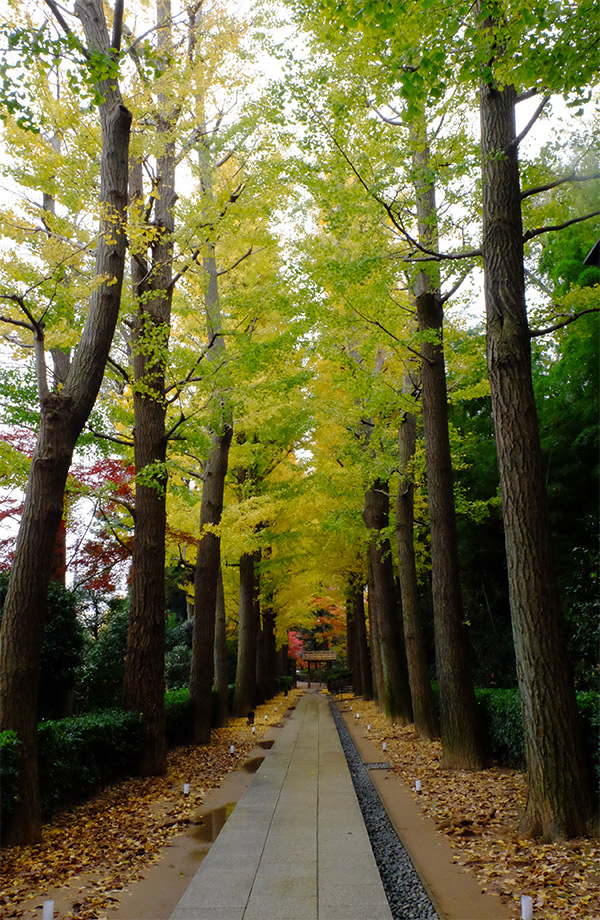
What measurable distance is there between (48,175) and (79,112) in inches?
30.3

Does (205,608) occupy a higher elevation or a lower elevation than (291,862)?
higher

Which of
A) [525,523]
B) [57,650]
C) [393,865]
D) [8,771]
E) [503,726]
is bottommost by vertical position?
[393,865]

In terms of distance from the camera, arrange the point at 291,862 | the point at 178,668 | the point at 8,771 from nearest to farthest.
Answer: the point at 291,862 → the point at 8,771 → the point at 178,668

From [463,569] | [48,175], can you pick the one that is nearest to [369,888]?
[48,175]

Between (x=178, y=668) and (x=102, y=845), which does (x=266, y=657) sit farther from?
(x=102, y=845)

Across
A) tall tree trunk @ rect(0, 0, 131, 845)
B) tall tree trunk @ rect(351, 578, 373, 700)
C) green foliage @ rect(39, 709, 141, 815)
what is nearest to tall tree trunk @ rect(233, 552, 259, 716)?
tall tree trunk @ rect(351, 578, 373, 700)

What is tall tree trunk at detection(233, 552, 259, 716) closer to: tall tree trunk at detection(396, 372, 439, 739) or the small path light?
tall tree trunk at detection(396, 372, 439, 739)

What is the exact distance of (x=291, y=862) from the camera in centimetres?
481

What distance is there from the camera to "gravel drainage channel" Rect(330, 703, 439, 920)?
3986 millimetres

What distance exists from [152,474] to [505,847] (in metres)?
5.57

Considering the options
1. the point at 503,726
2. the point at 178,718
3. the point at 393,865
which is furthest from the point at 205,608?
the point at 393,865

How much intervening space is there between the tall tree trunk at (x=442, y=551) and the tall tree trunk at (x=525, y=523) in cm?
133

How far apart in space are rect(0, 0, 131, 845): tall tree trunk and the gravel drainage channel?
296cm

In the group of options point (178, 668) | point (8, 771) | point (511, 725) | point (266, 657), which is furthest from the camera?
point (266, 657)
